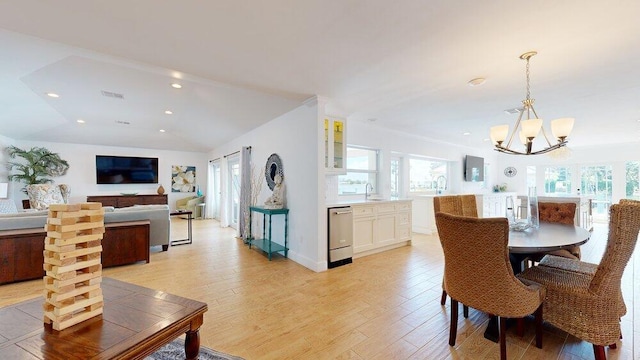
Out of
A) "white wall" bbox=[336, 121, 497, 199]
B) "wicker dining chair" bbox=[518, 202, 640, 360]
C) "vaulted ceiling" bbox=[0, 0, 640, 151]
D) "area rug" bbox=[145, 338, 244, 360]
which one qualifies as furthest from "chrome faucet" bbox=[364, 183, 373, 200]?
"area rug" bbox=[145, 338, 244, 360]

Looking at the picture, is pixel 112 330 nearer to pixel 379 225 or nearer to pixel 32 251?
pixel 32 251

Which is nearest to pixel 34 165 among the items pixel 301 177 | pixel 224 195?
pixel 224 195

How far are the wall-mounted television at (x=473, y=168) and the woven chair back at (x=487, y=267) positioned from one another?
6.41 meters

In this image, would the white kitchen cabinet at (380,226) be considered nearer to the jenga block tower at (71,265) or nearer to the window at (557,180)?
the jenga block tower at (71,265)

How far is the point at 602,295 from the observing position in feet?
5.29

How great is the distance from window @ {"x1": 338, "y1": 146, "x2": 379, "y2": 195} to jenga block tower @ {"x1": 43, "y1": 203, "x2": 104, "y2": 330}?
382 cm

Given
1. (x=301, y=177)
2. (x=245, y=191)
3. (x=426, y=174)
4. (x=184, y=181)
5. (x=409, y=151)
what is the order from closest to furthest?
(x=301, y=177), (x=245, y=191), (x=409, y=151), (x=426, y=174), (x=184, y=181)

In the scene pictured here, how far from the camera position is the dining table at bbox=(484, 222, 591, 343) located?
5.89 feet

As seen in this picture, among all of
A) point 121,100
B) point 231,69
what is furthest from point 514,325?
point 121,100

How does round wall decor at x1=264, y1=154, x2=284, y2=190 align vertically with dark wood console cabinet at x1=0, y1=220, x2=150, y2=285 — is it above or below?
above

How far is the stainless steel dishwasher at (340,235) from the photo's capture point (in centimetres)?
361

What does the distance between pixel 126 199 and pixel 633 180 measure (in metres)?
14.4

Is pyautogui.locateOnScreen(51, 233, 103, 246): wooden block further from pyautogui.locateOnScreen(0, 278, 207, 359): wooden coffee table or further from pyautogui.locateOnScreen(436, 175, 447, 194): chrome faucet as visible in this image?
pyautogui.locateOnScreen(436, 175, 447, 194): chrome faucet

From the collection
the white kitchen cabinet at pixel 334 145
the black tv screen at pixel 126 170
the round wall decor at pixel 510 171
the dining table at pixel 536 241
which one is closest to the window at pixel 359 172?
the white kitchen cabinet at pixel 334 145
